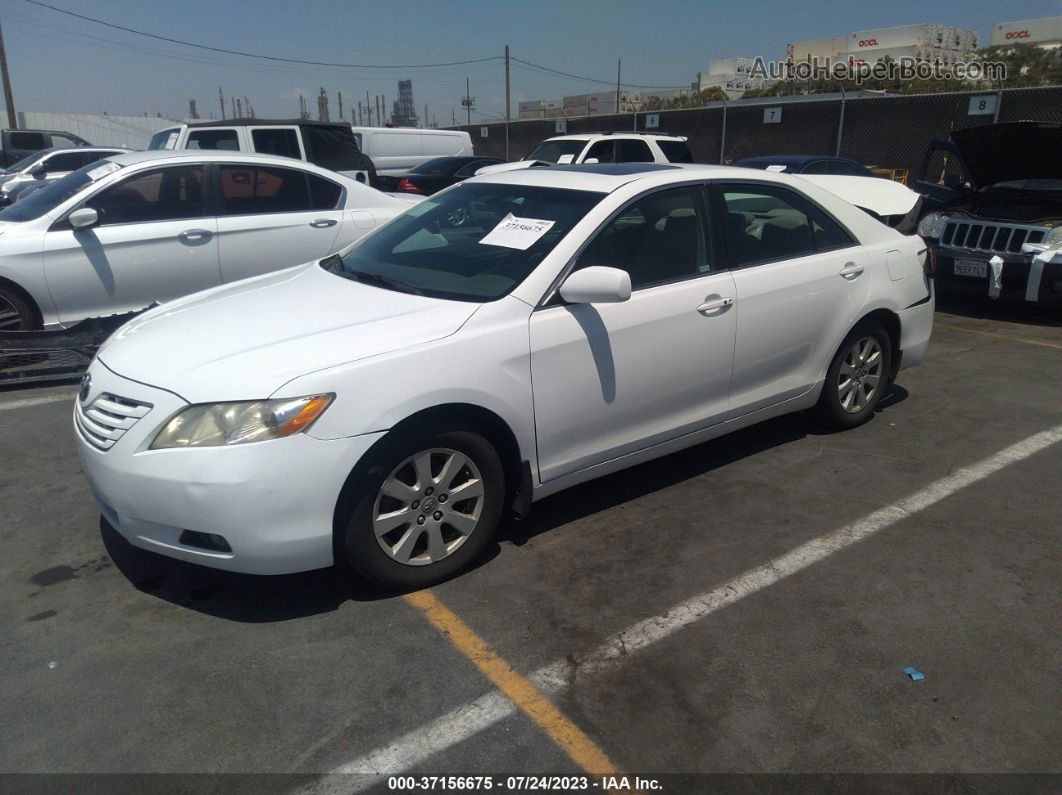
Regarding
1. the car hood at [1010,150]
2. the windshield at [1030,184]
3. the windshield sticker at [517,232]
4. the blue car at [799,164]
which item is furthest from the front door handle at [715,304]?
the blue car at [799,164]

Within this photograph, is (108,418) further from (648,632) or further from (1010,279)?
(1010,279)

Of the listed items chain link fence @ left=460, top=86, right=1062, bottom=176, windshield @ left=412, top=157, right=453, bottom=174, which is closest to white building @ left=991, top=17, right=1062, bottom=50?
chain link fence @ left=460, top=86, right=1062, bottom=176

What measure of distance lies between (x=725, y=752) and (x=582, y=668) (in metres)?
0.57

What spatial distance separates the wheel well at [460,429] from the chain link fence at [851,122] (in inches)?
669

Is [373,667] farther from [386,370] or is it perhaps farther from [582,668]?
[386,370]

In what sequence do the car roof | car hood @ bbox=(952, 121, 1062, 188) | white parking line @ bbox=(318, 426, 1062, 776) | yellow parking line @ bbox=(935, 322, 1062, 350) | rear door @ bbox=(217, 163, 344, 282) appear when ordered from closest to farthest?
white parking line @ bbox=(318, 426, 1062, 776) → the car roof → rear door @ bbox=(217, 163, 344, 282) → yellow parking line @ bbox=(935, 322, 1062, 350) → car hood @ bbox=(952, 121, 1062, 188)

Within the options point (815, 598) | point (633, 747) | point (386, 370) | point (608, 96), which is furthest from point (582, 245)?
point (608, 96)

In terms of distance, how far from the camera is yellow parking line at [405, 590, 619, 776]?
2484 millimetres

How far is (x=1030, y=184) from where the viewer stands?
28.2ft

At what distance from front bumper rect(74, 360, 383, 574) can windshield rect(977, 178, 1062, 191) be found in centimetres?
831

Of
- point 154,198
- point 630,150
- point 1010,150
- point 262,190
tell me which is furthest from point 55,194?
point 630,150

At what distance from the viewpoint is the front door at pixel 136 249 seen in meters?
6.25

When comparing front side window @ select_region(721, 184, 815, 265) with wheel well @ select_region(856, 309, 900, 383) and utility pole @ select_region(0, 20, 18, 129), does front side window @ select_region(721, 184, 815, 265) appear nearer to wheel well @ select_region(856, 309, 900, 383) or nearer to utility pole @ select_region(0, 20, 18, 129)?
wheel well @ select_region(856, 309, 900, 383)

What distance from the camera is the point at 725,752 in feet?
8.20
